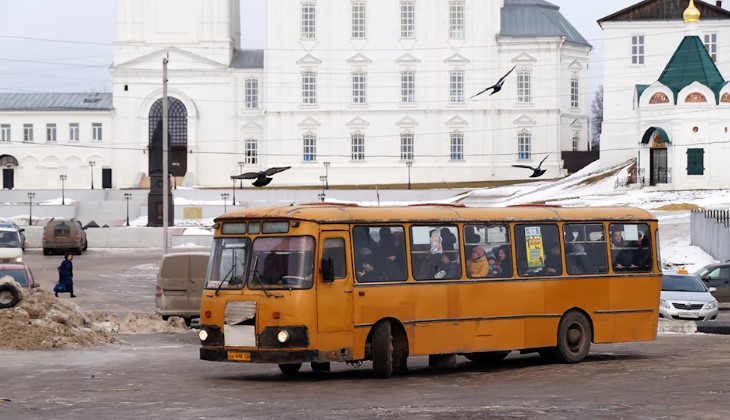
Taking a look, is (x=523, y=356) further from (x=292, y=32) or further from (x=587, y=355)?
(x=292, y=32)

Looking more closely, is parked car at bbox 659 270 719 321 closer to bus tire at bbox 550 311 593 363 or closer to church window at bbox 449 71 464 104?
bus tire at bbox 550 311 593 363

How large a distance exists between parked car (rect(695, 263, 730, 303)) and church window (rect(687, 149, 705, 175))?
38.4 metres

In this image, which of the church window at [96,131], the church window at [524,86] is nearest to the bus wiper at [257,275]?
the church window at [524,86]

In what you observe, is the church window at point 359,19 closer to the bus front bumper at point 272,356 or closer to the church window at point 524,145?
the church window at point 524,145

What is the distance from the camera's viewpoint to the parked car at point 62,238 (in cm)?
6519

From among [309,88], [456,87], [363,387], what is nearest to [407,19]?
[456,87]

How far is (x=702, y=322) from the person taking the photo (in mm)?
32875

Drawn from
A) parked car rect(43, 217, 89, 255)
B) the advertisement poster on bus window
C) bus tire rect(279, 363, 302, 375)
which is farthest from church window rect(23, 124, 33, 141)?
bus tire rect(279, 363, 302, 375)

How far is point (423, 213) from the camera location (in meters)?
21.5

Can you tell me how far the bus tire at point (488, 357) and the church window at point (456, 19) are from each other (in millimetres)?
84431

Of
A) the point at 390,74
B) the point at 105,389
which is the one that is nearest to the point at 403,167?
the point at 390,74

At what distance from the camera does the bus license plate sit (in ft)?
65.3

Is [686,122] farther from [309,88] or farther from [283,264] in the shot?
[283,264]

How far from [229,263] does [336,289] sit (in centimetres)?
149
